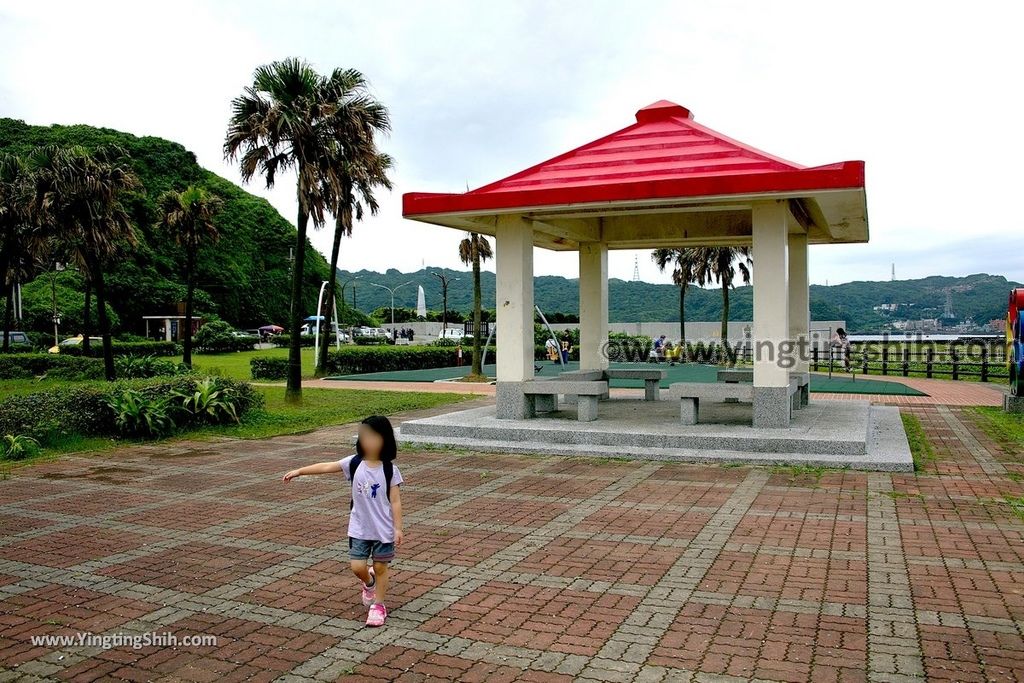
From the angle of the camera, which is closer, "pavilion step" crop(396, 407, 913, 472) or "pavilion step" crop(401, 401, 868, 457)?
"pavilion step" crop(396, 407, 913, 472)

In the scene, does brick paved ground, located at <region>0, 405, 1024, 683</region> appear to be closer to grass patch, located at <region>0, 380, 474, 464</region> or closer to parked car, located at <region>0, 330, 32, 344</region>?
grass patch, located at <region>0, 380, 474, 464</region>

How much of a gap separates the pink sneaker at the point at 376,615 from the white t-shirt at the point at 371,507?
0.38 m

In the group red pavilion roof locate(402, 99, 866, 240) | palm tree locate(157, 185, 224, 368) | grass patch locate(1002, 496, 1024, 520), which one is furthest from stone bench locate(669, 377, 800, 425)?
palm tree locate(157, 185, 224, 368)

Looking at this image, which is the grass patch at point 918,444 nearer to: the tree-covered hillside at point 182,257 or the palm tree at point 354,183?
the palm tree at point 354,183

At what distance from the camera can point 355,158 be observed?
18734mm

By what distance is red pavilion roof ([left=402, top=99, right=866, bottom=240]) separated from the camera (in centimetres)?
1021

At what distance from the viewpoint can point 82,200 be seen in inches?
824

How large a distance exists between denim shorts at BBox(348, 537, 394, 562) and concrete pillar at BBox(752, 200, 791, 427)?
287 inches

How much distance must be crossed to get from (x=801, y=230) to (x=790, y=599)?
9.98 metres

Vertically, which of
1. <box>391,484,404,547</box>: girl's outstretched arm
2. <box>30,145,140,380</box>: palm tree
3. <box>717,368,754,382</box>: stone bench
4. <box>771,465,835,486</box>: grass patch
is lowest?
<box>771,465,835,486</box>: grass patch

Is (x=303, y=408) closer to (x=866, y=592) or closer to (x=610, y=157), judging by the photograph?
(x=610, y=157)

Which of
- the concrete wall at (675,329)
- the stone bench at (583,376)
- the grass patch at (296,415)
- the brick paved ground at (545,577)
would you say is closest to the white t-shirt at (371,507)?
the brick paved ground at (545,577)

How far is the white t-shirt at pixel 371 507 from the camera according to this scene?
15.5 feet

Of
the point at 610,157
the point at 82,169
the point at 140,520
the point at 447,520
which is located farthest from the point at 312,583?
the point at 82,169
